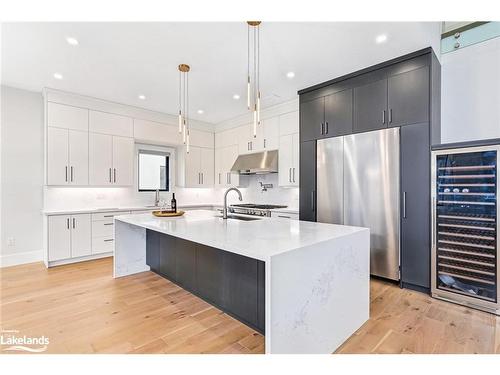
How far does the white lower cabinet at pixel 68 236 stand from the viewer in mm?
3793

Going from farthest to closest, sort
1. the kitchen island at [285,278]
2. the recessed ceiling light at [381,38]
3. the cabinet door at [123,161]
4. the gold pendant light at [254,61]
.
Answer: the cabinet door at [123,161] → the recessed ceiling light at [381,38] → the gold pendant light at [254,61] → the kitchen island at [285,278]

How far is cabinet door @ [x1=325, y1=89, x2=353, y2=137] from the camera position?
3.46 m

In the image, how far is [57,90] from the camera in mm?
3949

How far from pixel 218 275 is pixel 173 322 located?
1.76 feet

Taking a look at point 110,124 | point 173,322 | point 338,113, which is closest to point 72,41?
point 110,124

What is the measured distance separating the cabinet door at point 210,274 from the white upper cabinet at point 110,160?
282 cm

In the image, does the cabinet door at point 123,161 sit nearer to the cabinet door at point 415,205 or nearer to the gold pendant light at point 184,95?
the gold pendant light at point 184,95

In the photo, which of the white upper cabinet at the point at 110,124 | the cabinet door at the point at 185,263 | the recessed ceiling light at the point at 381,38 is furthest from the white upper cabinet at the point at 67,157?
the recessed ceiling light at the point at 381,38

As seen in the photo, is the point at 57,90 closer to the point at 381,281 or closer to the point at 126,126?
the point at 126,126

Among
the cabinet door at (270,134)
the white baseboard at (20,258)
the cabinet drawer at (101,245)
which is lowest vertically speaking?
the white baseboard at (20,258)

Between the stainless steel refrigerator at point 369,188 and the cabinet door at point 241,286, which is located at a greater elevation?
the stainless steel refrigerator at point 369,188

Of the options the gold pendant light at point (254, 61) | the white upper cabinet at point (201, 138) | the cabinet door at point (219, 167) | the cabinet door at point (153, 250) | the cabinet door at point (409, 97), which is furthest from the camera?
the cabinet door at point (219, 167)
